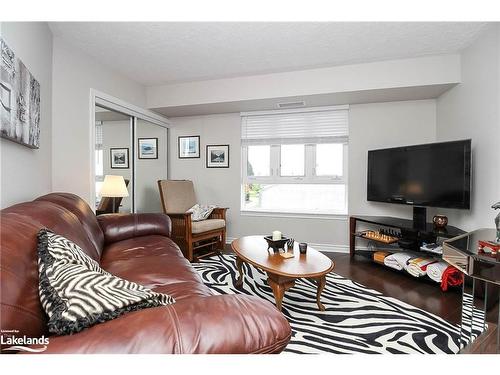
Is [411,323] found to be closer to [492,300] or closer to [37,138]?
[492,300]

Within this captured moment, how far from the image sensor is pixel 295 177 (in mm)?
3836

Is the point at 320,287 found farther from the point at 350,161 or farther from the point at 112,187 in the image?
the point at 112,187

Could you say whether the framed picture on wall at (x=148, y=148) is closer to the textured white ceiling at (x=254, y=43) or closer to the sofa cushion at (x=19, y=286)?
the textured white ceiling at (x=254, y=43)

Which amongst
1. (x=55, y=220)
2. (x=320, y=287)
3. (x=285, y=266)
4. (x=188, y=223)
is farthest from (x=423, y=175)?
(x=55, y=220)

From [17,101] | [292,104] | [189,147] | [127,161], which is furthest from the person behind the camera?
[189,147]

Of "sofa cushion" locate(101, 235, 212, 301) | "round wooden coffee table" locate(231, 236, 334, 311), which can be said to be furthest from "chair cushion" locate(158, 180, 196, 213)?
"round wooden coffee table" locate(231, 236, 334, 311)

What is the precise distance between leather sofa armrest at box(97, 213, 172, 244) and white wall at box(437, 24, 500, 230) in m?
3.02

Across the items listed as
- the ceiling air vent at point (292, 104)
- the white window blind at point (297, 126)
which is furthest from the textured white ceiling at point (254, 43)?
the white window blind at point (297, 126)

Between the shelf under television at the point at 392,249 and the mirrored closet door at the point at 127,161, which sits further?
the mirrored closet door at the point at 127,161

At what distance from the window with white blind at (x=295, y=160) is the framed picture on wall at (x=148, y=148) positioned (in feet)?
4.62

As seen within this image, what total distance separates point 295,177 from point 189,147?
187 centimetres

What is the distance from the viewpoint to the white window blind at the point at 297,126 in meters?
3.62
